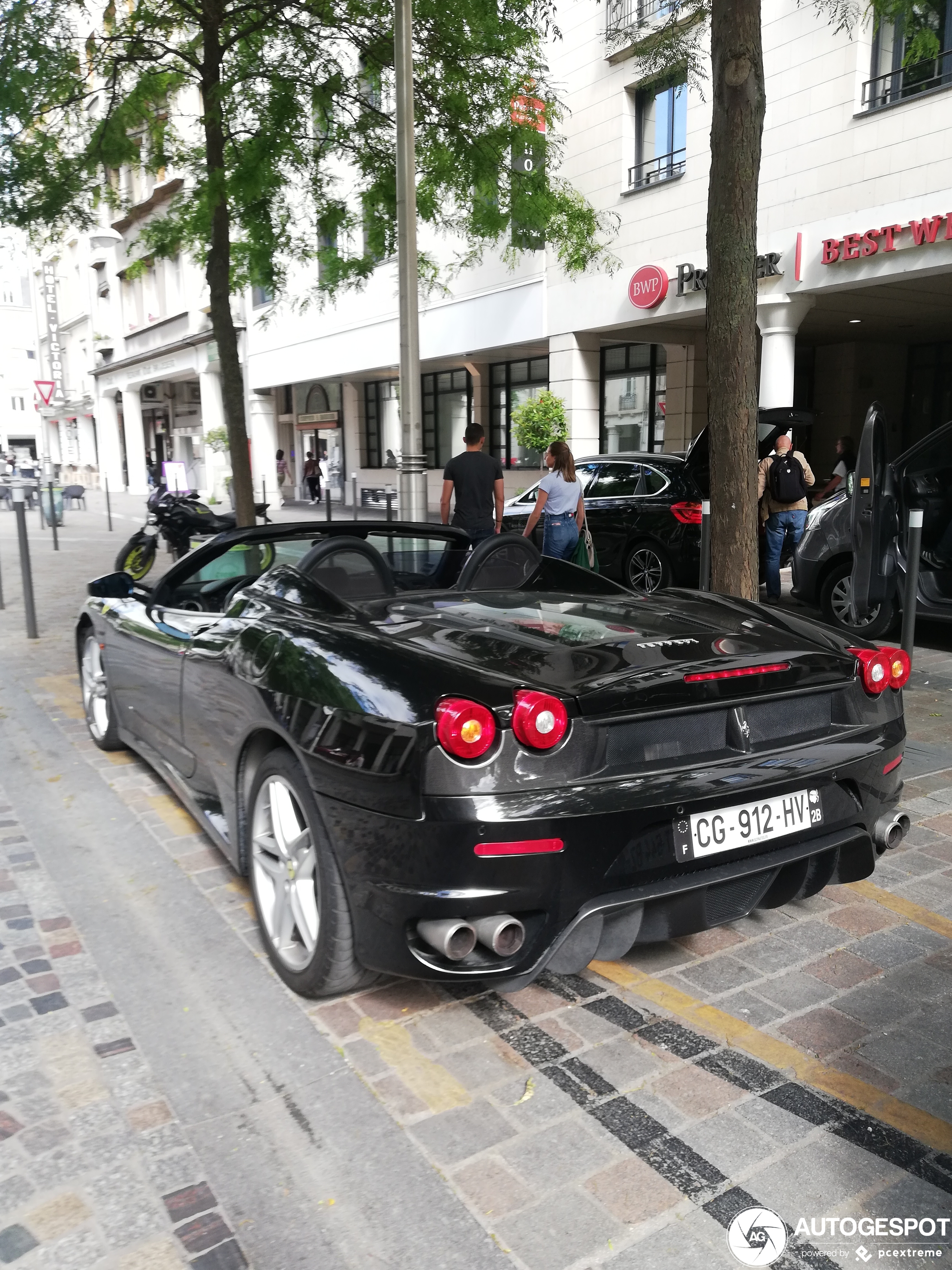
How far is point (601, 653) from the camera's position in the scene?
2.78m

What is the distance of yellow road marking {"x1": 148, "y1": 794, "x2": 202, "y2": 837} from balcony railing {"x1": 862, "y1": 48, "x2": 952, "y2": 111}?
11.9 meters

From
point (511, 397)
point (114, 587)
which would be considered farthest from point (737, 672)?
point (511, 397)

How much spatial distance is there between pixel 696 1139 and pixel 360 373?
2570 centimetres

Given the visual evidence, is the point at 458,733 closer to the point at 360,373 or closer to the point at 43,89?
the point at 43,89

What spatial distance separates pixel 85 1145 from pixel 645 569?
9.61 meters

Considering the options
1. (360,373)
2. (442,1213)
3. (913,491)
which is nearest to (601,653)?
(442,1213)

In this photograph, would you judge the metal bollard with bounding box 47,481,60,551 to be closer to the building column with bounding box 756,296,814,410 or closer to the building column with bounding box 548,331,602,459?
the building column with bounding box 548,331,602,459

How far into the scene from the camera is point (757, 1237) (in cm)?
200

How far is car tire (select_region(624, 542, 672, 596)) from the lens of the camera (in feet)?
36.3

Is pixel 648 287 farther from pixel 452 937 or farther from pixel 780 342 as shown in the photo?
pixel 452 937

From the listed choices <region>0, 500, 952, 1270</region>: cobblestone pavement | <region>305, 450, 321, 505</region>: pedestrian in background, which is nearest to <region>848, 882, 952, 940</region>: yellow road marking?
<region>0, 500, 952, 1270</region>: cobblestone pavement

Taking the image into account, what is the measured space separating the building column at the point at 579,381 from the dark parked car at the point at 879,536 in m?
10.1

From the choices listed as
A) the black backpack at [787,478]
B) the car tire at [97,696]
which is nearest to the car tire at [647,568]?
the black backpack at [787,478]

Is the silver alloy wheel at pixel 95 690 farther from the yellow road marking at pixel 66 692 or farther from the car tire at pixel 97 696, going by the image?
the yellow road marking at pixel 66 692
